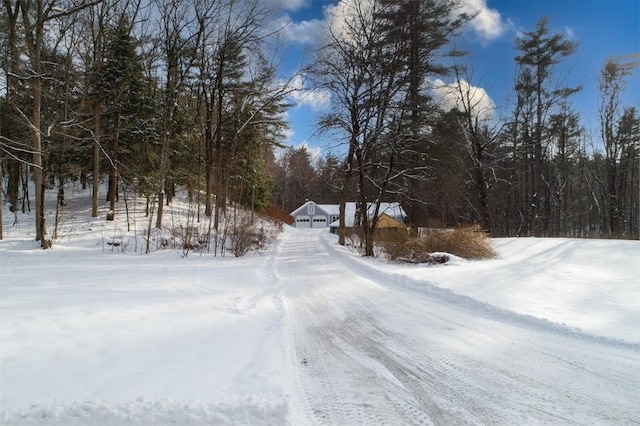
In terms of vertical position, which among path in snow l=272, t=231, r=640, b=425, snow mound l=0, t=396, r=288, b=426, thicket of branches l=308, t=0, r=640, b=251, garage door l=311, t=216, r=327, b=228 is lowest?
path in snow l=272, t=231, r=640, b=425

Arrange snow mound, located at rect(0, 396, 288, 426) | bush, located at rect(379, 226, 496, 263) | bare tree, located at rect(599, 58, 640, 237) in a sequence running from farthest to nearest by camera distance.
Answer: bare tree, located at rect(599, 58, 640, 237) < bush, located at rect(379, 226, 496, 263) < snow mound, located at rect(0, 396, 288, 426)

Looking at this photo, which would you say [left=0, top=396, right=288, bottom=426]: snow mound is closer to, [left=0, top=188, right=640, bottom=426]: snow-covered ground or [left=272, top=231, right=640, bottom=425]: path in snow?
[left=0, top=188, right=640, bottom=426]: snow-covered ground

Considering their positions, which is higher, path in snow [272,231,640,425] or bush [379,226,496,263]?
bush [379,226,496,263]

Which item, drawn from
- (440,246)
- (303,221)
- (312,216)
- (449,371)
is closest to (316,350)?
(449,371)

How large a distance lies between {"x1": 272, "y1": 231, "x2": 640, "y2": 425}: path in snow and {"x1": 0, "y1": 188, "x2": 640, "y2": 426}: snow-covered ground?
0.02 metres

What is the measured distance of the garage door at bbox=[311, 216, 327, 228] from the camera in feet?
191

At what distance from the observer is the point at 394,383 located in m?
3.31

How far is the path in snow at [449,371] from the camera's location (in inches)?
110

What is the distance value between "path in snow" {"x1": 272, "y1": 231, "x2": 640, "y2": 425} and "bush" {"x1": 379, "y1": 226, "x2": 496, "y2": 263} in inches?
225

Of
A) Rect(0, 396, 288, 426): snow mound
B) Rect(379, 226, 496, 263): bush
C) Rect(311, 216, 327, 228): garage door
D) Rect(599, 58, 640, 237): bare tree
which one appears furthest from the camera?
Rect(311, 216, 327, 228): garage door

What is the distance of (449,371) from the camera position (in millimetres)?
3506

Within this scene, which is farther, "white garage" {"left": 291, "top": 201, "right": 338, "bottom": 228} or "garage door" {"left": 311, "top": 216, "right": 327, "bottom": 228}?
"garage door" {"left": 311, "top": 216, "right": 327, "bottom": 228}

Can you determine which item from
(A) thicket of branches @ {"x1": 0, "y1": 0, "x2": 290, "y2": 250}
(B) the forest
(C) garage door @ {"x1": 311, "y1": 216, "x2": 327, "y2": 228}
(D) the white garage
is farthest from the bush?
(C) garage door @ {"x1": 311, "y1": 216, "x2": 327, "y2": 228}

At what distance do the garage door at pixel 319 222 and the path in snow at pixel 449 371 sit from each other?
171 feet
